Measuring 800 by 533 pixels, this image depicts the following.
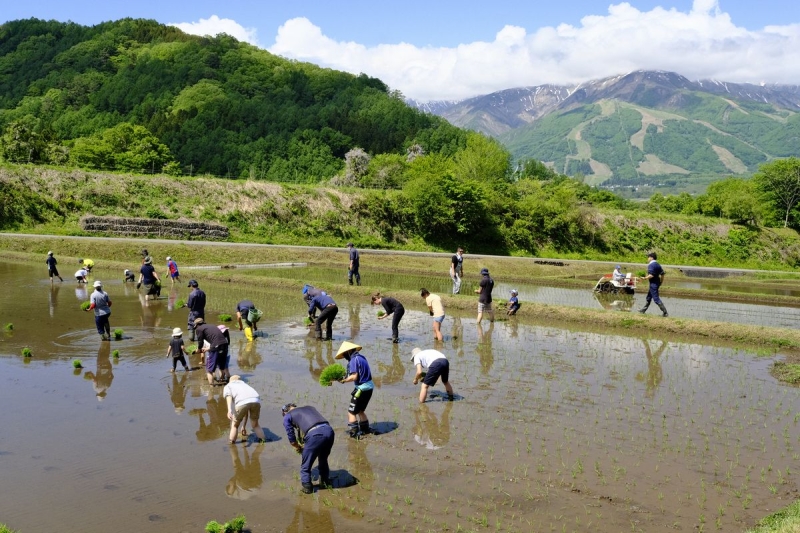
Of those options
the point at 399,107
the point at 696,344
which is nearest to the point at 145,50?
the point at 399,107

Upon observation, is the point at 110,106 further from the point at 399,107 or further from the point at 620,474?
the point at 620,474

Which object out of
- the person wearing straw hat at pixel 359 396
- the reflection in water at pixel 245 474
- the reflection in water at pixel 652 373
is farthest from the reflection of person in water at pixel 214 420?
the reflection in water at pixel 652 373

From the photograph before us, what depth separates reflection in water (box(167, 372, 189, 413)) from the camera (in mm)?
13977

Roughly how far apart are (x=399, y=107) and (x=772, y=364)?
135m

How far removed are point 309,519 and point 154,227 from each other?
4643 centimetres

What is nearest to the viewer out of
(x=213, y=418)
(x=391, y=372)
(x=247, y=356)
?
(x=213, y=418)

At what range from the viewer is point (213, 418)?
13312 millimetres

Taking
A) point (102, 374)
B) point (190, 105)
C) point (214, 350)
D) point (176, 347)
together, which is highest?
point (190, 105)

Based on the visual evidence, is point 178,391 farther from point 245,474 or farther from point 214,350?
point 245,474

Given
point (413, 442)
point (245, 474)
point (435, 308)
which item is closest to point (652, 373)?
point (435, 308)

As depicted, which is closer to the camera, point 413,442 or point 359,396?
point 413,442

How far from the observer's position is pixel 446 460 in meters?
11.3

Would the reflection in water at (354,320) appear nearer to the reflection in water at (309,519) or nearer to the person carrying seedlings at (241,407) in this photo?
the person carrying seedlings at (241,407)

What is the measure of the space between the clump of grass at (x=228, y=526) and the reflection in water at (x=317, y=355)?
7.53 m
